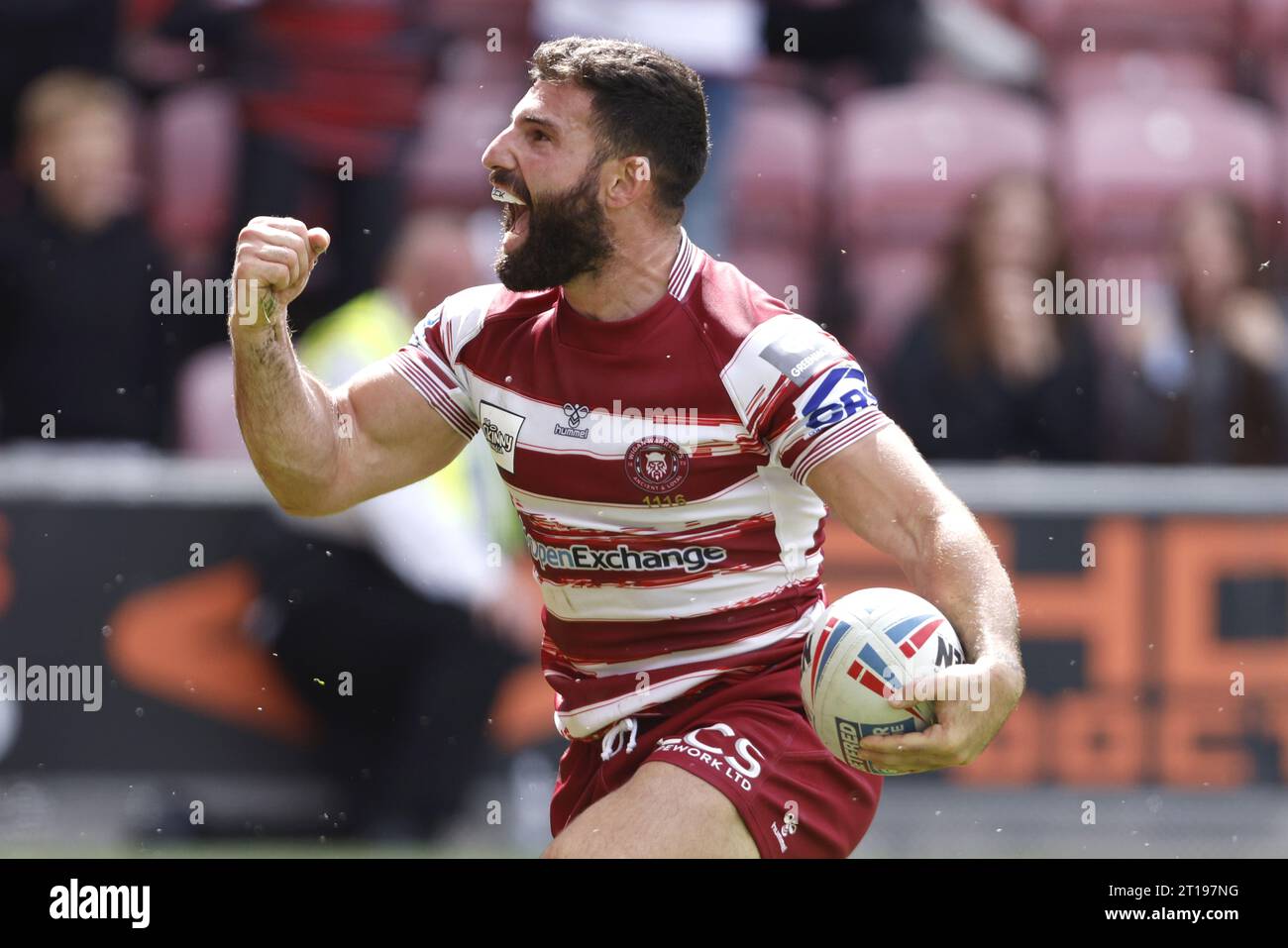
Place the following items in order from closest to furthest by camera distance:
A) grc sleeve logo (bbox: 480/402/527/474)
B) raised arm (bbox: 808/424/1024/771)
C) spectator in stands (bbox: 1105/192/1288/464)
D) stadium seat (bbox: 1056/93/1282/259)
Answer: raised arm (bbox: 808/424/1024/771) → grc sleeve logo (bbox: 480/402/527/474) → spectator in stands (bbox: 1105/192/1288/464) → stadium seat (bbox: 1056/93/1282/259)

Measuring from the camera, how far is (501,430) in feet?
16.9

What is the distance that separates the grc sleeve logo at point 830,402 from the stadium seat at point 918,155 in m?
5.07

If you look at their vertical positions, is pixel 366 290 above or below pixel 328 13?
below

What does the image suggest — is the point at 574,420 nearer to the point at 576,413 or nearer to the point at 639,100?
the point at 576,413

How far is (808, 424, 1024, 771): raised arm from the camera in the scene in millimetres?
4344

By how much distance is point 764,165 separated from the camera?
10023mm

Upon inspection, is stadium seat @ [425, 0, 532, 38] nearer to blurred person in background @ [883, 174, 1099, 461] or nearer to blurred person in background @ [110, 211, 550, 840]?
blurred person in background @ [110, 211, 550, 840]

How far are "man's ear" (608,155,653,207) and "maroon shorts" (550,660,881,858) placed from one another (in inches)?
50.2

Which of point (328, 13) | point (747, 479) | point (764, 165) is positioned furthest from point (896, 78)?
point (747, 479)

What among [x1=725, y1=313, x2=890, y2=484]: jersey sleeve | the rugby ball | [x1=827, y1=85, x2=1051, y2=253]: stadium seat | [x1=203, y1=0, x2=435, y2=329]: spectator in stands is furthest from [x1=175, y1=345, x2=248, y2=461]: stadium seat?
the rugby ball

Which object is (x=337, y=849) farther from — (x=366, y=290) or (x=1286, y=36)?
(x=1286, y=36)

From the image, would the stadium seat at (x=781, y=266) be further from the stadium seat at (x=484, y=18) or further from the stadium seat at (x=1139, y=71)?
the stadium seat at (x=1139, y=71)

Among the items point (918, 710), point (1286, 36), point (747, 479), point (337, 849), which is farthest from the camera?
point (1286, 36)

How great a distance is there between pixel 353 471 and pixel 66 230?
4.40 m
